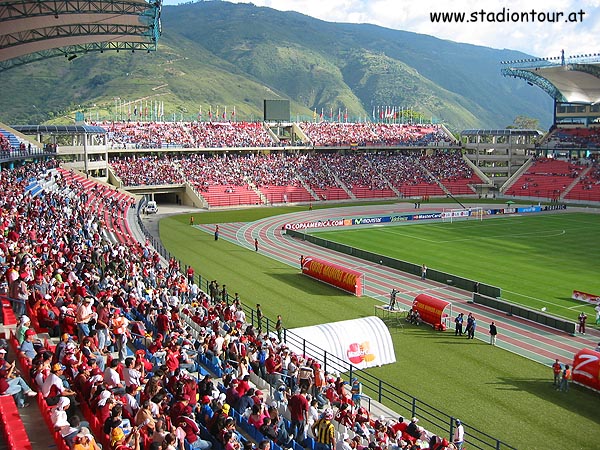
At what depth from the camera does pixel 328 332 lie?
21.0 m

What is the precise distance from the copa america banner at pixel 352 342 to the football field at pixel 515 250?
36.2 feet

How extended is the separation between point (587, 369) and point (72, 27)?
26085 mm

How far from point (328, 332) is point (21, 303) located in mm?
9966

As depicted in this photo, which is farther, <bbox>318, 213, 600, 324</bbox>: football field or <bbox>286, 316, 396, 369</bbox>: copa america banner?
<bbox>318, 213, 600, 324</bbox>: football field

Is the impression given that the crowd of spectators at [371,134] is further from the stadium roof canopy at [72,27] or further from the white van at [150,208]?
the stadium roof canopy at [72,27]

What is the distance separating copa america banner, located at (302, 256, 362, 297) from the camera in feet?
103

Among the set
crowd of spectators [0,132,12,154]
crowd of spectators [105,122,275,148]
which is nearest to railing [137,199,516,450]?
crowd of spectators [0,132,12,154]

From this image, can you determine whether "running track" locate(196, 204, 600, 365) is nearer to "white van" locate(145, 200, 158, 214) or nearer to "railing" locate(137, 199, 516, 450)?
"railing" locate(137, 199, 516, 450)

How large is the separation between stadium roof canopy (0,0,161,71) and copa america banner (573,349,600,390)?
21.4m

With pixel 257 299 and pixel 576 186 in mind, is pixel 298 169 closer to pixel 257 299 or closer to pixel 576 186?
pixel 576 186

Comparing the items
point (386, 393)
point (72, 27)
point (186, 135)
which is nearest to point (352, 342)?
point (386, 393)

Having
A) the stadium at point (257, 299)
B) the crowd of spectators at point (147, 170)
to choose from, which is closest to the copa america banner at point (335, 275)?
the stadium at point (257, 299)

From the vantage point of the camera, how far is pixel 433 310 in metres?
26.1

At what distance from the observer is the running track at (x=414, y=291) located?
79.3 feet
